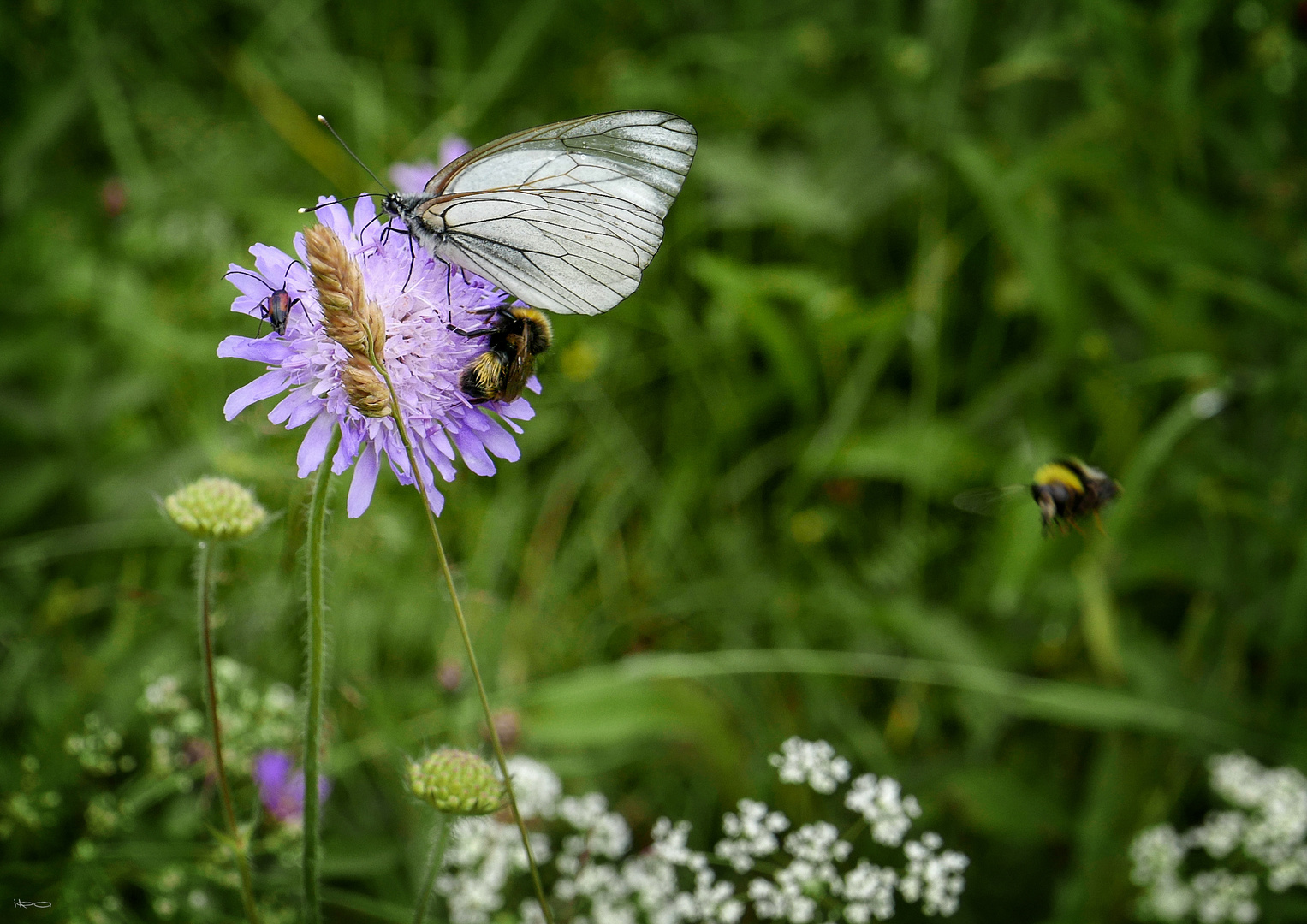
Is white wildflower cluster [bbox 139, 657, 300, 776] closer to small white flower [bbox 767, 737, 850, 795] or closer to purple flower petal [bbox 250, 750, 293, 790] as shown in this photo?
purple flower petal [bbox 250, 750, 293, 790]

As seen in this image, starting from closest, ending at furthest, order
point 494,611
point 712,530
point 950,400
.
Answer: point 494,611, point 712,530, point 950,400

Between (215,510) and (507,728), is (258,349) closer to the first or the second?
(215,510)

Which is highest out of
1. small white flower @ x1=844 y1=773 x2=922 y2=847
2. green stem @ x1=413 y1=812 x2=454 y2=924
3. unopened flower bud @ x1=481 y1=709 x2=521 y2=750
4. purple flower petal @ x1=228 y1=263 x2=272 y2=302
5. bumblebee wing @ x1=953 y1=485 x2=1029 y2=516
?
bumblebee wing @ x1=953 y1=485 x2=1029 y2=516

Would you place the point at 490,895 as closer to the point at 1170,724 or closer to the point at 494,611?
the point at 494,611

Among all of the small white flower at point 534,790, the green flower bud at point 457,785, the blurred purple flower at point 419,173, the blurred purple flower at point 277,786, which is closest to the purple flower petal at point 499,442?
the green flower bud at point 457,785

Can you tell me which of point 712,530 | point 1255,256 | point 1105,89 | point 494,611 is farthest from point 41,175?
point 1255,256

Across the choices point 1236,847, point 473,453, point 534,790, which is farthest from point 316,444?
point 1236,847

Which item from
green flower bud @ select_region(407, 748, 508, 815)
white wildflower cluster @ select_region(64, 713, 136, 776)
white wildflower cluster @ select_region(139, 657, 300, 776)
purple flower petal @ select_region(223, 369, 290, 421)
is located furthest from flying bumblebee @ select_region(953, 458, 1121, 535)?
white wildflower cluster @ select_region(64, 713, 136, 776)
